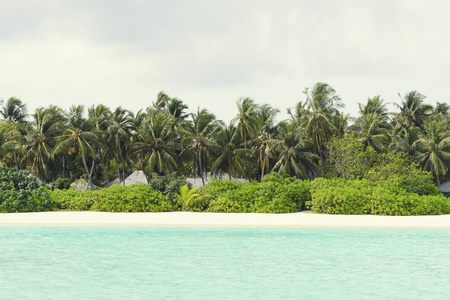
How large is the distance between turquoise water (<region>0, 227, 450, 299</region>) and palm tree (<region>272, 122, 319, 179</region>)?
2186cm

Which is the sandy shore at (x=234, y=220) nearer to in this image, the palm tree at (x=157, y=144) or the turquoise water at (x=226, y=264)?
the turquoise water at (x=226, y=264)

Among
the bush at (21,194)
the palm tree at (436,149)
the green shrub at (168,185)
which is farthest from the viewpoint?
the palm tree at (436,149)

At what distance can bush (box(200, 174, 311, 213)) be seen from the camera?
25.5 m

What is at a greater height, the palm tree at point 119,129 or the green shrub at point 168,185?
the palm tree at point 119,129

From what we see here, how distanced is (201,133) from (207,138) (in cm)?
75

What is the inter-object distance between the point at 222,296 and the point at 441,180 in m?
45.0

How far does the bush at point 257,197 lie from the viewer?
25.5m

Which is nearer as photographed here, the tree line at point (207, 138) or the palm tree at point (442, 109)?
the tree line at point (207, 138)

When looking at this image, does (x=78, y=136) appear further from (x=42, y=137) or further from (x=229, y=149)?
(x=229, y=149)

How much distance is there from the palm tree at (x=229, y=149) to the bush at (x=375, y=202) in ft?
57.6

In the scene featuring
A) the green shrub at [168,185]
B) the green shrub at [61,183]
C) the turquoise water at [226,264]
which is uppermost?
the green shrub at [61,183]

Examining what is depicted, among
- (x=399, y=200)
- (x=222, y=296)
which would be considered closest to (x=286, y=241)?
(x=222, y=296)

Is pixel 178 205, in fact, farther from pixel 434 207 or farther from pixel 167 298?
pixel 167 298

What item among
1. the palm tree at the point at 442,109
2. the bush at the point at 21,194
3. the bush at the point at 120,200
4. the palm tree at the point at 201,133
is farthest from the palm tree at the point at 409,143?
the bush at the point at 21,194
